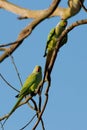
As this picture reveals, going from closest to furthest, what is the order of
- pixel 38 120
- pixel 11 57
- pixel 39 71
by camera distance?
pixel 38 120 < pixel 11 57 < pixel 39 71

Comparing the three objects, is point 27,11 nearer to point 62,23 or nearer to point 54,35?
point 54,35

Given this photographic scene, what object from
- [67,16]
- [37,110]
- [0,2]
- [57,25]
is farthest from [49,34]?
[37,110]

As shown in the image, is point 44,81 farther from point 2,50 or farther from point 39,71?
point 39,71

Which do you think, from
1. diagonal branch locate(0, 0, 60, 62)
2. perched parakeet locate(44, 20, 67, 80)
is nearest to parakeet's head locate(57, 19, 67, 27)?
perched parakeet locate(44, 20, 67, 80)

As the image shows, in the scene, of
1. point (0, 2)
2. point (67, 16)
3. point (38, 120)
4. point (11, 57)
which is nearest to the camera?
point (38, 120)

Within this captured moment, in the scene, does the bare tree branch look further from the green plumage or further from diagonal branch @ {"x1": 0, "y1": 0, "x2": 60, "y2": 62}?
diagonal branch @ {"x1": 0, "y1": 0, "x2": 60, "y2": 62}

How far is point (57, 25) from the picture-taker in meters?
2.83

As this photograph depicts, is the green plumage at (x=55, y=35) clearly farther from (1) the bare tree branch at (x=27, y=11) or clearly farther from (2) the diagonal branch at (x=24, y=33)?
(2) the diagonal branch at (x=24, y=33)

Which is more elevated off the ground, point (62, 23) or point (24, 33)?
point (62, 23)

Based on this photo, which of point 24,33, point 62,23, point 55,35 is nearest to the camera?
point 24,33

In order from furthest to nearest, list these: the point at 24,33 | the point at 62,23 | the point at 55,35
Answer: the point at 55,35, the point at 62,23, the point at 24,33

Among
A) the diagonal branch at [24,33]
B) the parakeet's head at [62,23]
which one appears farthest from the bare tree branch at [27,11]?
the diagonal branch at [24,33]

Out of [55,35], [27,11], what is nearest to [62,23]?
[55,35]

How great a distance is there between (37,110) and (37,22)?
432 millimetres
